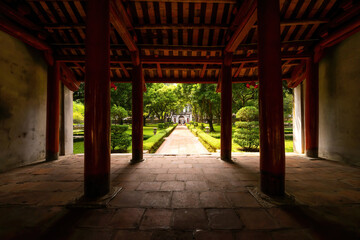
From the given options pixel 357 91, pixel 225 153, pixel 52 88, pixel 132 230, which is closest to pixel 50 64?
pixel 52 88

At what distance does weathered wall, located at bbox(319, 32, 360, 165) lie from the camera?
172 inches

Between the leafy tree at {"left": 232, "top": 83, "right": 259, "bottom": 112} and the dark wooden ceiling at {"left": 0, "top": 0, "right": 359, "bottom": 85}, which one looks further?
the leafy tree at {"left": 232, "top": 83, "right": 259, "bottom": 112}

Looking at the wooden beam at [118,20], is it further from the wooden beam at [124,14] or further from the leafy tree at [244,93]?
the leafy tree at [244,93]

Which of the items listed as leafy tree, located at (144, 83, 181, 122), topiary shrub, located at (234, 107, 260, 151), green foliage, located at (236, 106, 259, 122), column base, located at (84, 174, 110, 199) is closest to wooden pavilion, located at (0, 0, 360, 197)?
column base, located at (84, 174, 110, 199)

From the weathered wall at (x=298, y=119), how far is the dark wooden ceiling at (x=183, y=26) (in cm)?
136

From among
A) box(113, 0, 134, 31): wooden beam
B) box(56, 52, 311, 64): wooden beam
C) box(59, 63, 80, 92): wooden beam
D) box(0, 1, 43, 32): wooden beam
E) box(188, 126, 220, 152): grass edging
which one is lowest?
box(188, 126, 220, 152): grass edging

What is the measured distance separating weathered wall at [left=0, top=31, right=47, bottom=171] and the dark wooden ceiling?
30.1 inches

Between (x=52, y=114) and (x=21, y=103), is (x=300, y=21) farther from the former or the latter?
(x=21, y=103)

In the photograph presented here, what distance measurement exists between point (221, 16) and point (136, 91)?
3.59 metres

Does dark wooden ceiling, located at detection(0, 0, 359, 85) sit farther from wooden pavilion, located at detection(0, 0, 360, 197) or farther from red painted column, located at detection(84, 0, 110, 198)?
red painted column, located at detection(84, 0, 110, 198)

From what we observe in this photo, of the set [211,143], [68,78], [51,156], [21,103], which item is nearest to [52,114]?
[21,103]

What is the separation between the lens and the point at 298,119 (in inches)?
263

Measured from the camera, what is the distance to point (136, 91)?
5.37 m

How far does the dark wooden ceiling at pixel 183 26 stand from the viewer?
12.9ft
